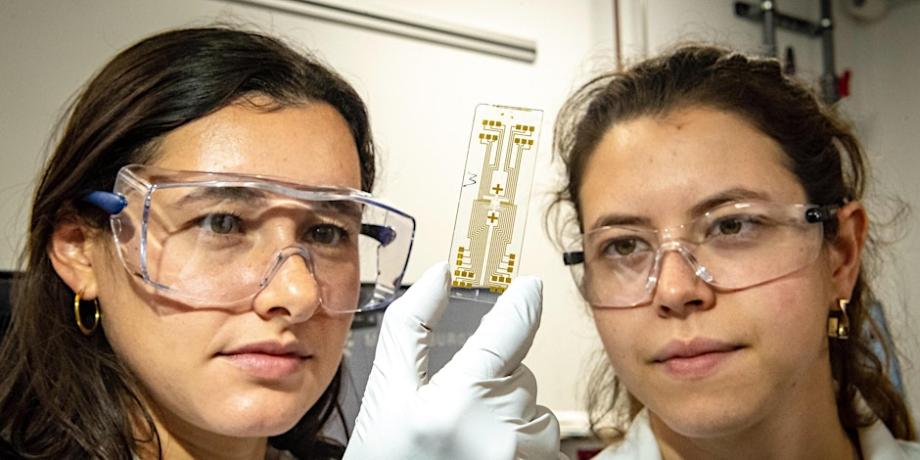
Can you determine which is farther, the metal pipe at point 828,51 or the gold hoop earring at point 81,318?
the metal pipe at point 828,51

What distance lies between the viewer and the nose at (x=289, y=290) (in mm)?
1031

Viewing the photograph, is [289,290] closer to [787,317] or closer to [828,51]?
[787,317]

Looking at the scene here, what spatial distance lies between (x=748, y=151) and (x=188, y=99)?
946 mm

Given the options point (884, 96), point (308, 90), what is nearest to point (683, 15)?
point (884, 96)

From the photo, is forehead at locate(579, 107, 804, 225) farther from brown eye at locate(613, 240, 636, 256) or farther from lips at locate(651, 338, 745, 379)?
lips at locate(651, 338, 745, 379)

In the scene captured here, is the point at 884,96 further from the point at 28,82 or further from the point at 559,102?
the point at 28,82

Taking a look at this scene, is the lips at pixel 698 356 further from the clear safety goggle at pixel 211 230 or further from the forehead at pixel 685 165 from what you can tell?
the clear safety goggle at pixel 211 230

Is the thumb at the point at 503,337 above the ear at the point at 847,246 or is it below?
below

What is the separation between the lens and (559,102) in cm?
200

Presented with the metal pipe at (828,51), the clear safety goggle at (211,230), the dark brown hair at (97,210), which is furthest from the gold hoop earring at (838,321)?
the metal pipe at (828,51)

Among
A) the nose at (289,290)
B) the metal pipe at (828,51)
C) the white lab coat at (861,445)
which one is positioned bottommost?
the white lab coat at (861,445)

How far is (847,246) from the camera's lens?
1356 millimetres

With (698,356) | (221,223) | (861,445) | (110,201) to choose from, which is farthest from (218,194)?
(861,445)

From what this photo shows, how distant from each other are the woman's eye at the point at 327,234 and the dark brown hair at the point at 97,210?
0.68 ft
